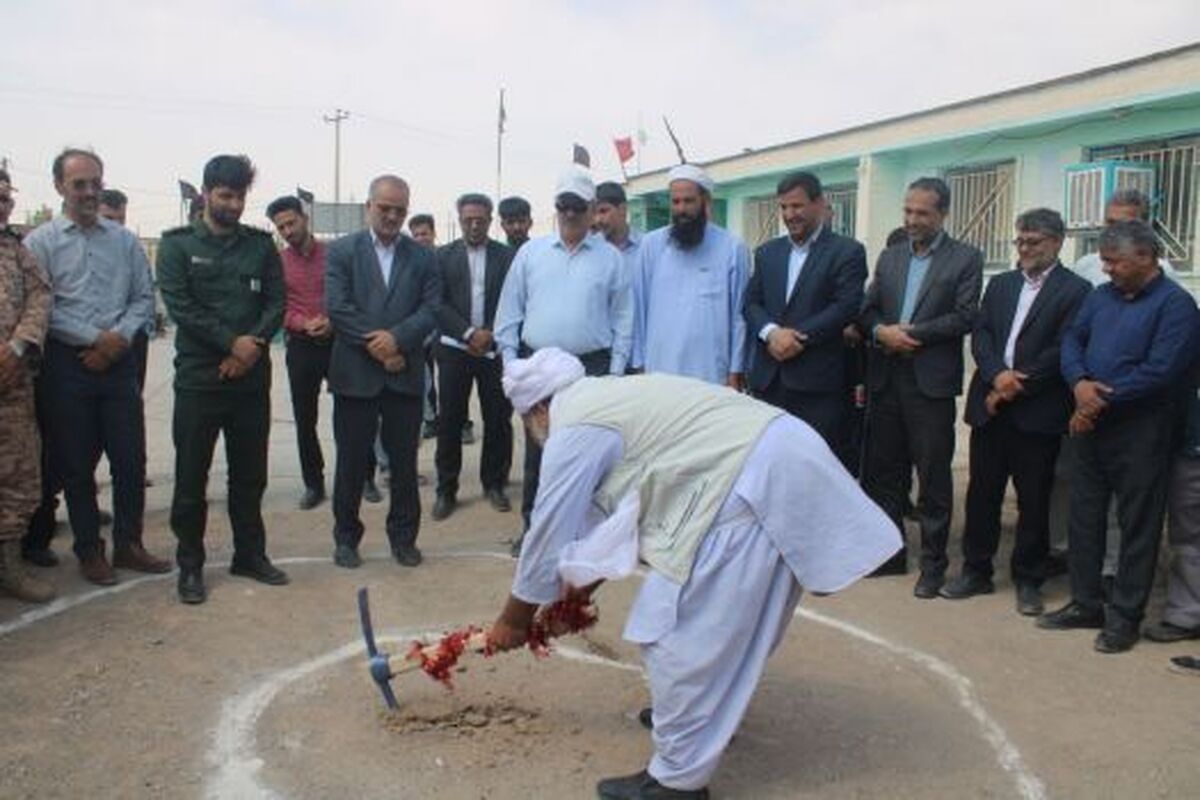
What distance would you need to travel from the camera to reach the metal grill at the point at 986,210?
1485cm

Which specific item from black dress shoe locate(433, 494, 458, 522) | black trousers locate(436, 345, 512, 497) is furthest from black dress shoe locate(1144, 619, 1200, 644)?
black dress shoe locate(433, 494, 458, 522)

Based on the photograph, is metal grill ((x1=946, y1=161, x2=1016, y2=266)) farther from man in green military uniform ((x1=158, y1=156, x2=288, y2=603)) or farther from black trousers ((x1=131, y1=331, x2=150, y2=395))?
man in green military uniform ((x1=158, y1=156, x2=288, y2=603))

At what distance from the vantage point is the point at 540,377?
10.9 ft

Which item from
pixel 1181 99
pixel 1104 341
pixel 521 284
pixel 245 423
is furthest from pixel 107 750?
pixel 1181 99

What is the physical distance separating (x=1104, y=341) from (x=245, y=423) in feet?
13.8

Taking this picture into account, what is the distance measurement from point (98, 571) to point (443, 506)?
91.6 inches

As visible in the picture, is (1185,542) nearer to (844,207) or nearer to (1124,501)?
(1124,501)

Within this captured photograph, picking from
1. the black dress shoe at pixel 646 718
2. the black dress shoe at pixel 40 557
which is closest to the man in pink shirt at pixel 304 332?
the black dress shoe at pixel 40 557

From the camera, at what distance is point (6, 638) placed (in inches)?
186

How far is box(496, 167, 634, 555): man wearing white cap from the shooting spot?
20.0 feet

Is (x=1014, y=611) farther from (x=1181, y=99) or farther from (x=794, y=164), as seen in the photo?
(x=794, y=164)

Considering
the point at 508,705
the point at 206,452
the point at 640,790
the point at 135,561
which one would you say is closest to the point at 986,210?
the point at 206,452

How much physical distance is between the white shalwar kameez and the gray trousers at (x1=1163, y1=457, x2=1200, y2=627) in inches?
96.8

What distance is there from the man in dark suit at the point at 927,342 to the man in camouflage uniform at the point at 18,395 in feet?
14.2
